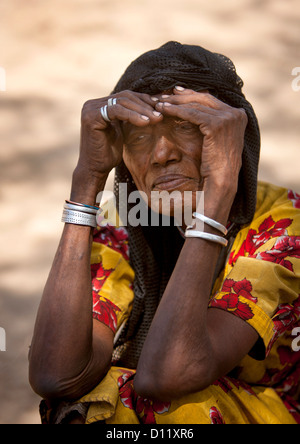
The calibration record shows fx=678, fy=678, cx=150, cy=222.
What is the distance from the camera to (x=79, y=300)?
2600mm

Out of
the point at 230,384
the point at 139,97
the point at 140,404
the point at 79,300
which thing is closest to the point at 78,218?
the point at 79,300

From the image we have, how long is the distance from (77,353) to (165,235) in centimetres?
71

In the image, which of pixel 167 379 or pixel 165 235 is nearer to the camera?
pixel 167 379

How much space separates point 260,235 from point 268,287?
0.36 m

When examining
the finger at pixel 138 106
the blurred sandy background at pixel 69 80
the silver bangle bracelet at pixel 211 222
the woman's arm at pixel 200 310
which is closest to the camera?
the woman's arm at pixel 200 310

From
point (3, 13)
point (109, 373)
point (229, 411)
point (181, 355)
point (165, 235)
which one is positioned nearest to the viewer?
point (181, 355)

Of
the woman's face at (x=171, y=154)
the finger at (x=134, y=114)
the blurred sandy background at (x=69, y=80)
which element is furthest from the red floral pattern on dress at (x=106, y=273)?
the blurred sandy background at (x=69, y=80)

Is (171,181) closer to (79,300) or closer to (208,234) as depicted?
(208,234)

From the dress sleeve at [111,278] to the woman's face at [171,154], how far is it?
39 cm

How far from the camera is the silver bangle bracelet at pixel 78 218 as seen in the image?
268 centimetres

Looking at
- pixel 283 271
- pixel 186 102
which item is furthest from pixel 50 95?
pixel 283 271

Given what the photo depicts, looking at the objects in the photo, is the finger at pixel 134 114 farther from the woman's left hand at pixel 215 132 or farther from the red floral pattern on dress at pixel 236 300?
the red floral pattern on dress at pixel 236 300

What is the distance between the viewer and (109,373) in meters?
2.72
